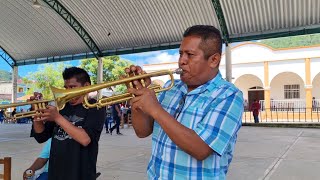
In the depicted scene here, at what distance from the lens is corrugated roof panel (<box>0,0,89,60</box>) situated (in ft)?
62.2

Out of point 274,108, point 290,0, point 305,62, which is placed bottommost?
point 274,108

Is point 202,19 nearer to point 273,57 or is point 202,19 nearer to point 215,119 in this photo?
point 273,57

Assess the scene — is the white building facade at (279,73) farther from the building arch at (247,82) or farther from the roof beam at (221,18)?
the roof beam at (221,18)

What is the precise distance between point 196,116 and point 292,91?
88.3 feet

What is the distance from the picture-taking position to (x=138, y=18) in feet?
58.7

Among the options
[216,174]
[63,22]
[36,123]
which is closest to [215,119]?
[216,174]

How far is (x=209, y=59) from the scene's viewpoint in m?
1.65

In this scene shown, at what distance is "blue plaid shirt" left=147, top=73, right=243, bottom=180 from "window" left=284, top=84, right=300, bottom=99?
87.5ft

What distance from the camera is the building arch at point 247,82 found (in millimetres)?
27547

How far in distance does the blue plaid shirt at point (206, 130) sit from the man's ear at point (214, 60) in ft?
0.22

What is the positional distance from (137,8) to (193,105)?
16.0 meters

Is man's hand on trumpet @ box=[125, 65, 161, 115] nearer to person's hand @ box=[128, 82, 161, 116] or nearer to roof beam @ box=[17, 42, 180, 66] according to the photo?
person's hand @ box=[128, 82, 161, 116]

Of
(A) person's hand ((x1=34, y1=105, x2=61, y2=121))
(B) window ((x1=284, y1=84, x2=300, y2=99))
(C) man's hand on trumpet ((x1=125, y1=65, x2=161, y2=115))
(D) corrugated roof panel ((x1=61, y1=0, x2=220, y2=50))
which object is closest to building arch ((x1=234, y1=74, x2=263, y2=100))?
(B) window ((x1=284, y1=84, x2=300, y2=99))

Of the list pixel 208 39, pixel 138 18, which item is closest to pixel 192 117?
pixel 208 39
